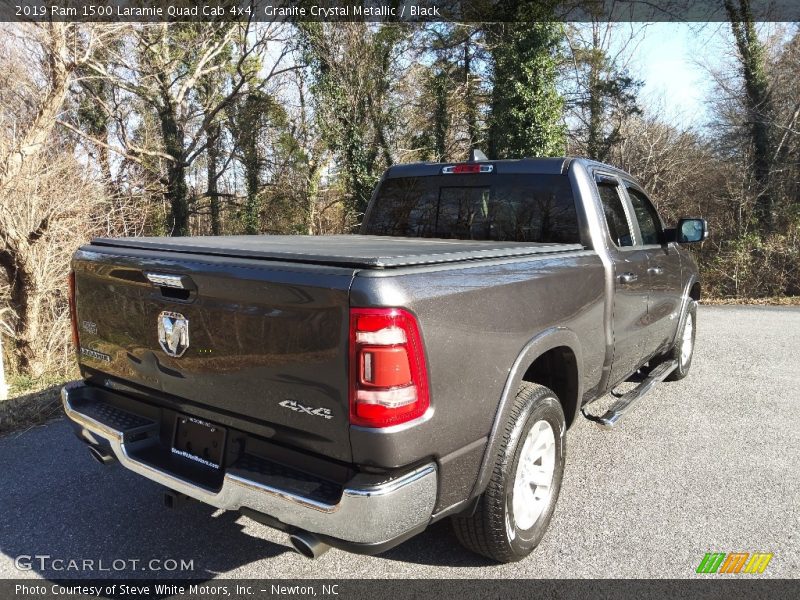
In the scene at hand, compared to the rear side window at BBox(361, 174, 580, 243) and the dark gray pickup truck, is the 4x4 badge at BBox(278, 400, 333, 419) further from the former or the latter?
the rear side window at BBox(361, 174, 580, 243)

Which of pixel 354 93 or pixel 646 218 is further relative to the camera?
pixel 354 93

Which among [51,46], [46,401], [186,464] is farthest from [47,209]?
[186,464]

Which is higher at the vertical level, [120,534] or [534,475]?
[534,475]

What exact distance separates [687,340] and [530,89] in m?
12.2

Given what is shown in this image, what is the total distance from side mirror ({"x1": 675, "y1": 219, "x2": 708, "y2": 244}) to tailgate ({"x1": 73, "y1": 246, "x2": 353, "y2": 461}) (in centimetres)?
384

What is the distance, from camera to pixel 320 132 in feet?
61.8

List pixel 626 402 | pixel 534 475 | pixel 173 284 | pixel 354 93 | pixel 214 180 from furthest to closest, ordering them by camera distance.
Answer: pixel 214 180
pixel 354 93
pixel 626 402
pixel 534 475
pixel 173 284

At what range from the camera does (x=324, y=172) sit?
22.6m

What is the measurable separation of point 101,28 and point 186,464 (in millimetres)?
12385

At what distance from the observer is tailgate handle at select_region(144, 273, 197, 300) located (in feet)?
7.54

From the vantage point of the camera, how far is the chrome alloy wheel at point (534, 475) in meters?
2.67

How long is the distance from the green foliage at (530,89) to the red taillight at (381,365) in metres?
15.3

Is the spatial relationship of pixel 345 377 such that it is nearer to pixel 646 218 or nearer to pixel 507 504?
pixel 507 504

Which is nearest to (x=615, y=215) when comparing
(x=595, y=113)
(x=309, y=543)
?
(x=309, y=543)
